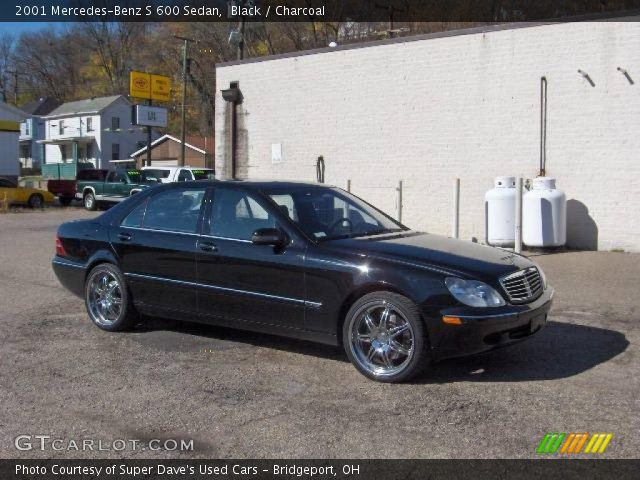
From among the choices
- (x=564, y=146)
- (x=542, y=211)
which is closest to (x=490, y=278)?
(x=542, y=211)

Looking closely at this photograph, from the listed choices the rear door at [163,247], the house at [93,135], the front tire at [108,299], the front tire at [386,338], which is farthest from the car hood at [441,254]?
the house at [93,135]

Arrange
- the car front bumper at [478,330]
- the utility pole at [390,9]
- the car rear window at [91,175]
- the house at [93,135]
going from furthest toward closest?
the house at [93,135] < the car rear window at [91,175] < the utility pole at [390,9] < the car front bumper at [478,330]

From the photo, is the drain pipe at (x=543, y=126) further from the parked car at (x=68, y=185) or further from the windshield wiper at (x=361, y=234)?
the parked car at (x=68, y=185)

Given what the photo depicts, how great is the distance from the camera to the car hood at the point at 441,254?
5242 millimetres

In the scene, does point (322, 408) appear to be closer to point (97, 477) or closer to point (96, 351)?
point (97, 477)

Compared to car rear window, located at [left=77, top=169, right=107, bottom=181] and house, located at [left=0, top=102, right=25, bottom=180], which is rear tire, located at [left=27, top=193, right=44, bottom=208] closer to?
car rear window, located at [left=77, top=169, right=107, bottom=181]

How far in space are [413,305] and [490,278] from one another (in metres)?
0.61

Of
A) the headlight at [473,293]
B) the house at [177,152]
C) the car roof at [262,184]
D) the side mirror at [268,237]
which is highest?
the house at [177,152]

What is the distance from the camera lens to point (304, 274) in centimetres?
564

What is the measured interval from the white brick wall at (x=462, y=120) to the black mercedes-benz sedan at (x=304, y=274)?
831 centimetres

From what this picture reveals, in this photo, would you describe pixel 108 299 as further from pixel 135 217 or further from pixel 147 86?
pixel 147 86

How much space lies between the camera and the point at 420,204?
1603cm

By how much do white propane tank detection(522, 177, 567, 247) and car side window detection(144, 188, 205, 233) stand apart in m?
8.23

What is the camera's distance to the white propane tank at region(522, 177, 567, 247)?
12969mm
